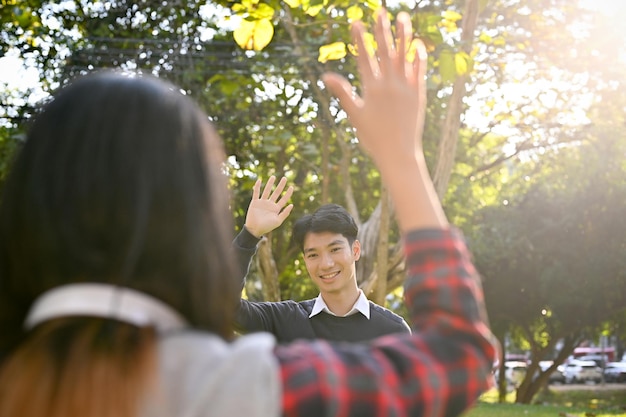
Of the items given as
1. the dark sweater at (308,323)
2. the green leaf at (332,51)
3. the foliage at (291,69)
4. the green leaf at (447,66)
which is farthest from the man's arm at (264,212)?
the foliage at (291,69)

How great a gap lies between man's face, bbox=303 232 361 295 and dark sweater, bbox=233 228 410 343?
0.53 ft

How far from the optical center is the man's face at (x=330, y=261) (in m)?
4.98

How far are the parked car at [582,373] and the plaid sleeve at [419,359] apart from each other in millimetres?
44211

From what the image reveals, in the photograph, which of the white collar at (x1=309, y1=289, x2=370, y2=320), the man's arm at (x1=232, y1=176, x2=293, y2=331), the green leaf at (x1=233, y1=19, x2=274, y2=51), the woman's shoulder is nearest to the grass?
the white collar at (x1=309, y1=289, x2=370, y2=320)

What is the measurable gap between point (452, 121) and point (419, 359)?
7.91 meters

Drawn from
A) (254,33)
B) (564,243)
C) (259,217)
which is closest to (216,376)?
(259,217)

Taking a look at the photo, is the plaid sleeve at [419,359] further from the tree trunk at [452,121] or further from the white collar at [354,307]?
the tree trunk at [452,121]

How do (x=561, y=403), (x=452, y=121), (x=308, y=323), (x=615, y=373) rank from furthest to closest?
(x=615, y=373), (x=561, y=403), (x=452, y=121), (x=308, y=323)

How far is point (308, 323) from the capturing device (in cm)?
479

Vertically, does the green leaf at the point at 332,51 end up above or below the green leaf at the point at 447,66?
above

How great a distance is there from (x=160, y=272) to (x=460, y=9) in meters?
12.4

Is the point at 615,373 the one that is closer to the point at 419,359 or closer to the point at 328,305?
the point at 328,305

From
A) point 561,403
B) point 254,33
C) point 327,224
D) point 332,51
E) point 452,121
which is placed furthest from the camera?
point 561,403

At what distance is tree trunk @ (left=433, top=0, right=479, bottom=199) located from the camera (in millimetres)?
7773
